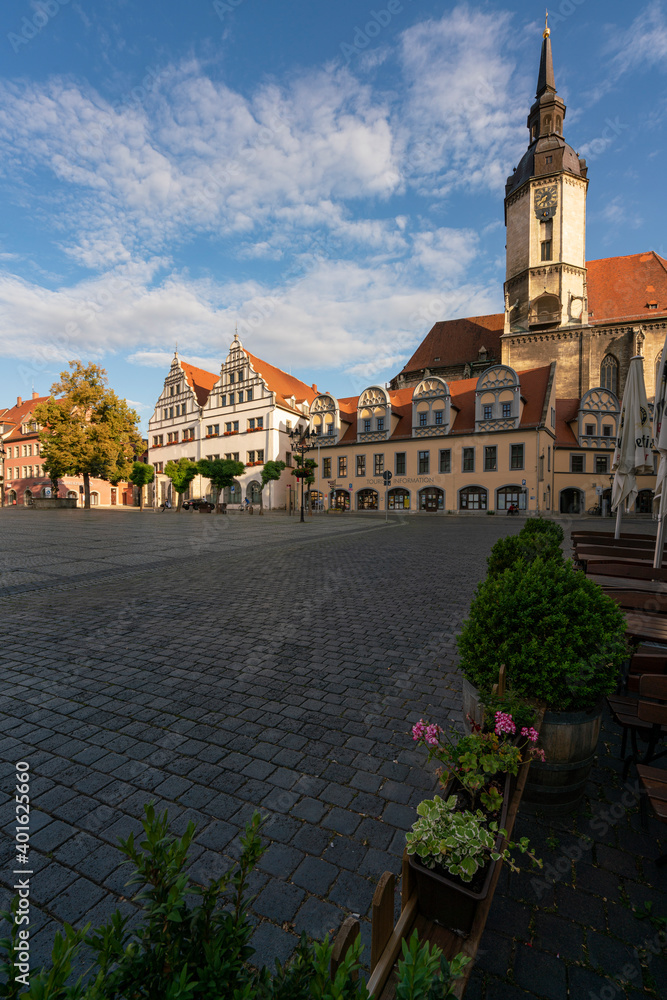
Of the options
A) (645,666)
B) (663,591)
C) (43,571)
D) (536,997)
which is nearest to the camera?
(536,997)

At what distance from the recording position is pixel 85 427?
45375 millimetres

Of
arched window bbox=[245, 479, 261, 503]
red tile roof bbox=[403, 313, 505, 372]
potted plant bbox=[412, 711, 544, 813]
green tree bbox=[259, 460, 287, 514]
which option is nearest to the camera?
potted plant bbox=[412, 711, 544, 813]

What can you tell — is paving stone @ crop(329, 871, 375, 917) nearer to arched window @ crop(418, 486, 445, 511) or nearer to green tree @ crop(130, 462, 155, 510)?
arched window @ crop(418, 486, 445, 511)

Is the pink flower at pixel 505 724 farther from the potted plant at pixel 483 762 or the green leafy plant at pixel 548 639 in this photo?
the green leafy plant at pixel 548 639

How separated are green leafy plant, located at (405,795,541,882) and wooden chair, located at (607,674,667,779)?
1276 millimetres

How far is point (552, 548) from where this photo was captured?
725 centimetres

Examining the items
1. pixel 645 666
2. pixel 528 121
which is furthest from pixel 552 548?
pixel 528 121

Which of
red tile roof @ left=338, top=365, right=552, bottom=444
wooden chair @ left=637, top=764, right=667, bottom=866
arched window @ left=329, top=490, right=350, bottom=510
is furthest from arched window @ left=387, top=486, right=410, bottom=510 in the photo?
wooden chair @ left=637, top=764, right=667, bottom=866

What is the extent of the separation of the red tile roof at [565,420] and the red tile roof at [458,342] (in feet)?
36.0

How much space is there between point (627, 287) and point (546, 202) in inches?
500

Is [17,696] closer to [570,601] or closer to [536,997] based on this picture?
[536,997]

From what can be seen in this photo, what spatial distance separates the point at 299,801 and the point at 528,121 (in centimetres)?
6874

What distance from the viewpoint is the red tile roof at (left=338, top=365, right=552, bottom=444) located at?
122ft
